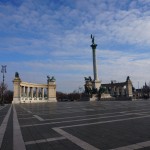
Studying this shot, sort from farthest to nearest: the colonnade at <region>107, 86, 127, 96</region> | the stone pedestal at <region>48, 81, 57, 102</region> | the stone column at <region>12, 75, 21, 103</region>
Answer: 1. the colonnade at <region>107, 86, 127, 96</region>
2. the stone pedestal at <region>48, 81, 57, 102</region>
3. the stone column at <region>12, 75, 21, 103</region>

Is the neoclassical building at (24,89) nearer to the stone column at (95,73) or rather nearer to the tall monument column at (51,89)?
the tall monument column at (51,89)

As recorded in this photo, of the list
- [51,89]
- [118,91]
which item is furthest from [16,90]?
[118,91]

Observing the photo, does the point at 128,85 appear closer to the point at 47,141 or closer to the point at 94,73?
the point at 94,73

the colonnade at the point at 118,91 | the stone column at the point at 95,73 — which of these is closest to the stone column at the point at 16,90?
the stone column at the point at 95,73

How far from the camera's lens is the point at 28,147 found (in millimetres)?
8953

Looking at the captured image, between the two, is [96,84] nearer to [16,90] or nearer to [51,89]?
[16,90]

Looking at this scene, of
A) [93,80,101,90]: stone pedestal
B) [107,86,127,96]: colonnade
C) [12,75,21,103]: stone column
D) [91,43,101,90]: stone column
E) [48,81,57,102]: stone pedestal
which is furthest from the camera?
[107,86,127,96]: colonnade

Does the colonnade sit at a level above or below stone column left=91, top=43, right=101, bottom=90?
below

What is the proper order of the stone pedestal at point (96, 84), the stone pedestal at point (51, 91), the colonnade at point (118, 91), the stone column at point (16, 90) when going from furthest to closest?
the colonnade at point (118, 91)
the stone pedestal at point (51, 91)
the stone column at point (16, 90)
the stone pedestal at point (96, 84)

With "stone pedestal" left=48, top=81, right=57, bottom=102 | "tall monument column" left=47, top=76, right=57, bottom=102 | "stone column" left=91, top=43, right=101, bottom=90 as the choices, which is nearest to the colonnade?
"tall monument column" left=47, top=76, right=57, bottom=102

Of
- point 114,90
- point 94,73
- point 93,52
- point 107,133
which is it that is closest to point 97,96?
point 94,73

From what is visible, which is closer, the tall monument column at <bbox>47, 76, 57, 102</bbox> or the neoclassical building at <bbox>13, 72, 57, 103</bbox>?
the neoclassical building at <bbox>13, 72, 57, 103</bbox>

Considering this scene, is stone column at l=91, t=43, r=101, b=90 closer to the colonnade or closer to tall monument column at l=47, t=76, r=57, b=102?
tall monument column at l=47, t=76, r=57, b=102

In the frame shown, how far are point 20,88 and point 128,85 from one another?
167ft
